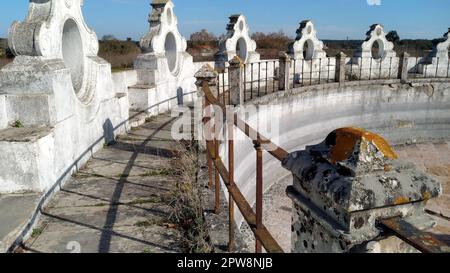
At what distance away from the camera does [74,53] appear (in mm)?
6215

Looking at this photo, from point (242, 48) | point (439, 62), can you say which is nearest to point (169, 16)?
point (242, 48)

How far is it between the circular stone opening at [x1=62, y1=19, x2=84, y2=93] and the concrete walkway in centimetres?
128

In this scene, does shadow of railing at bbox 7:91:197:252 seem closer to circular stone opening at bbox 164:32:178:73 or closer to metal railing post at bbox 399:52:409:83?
circular stone opening at bbox 164:32:178:73

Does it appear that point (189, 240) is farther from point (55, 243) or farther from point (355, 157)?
point (355, 157)

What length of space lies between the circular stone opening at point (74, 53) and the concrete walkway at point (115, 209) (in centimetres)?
128

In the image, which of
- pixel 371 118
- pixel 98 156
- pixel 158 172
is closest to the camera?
pixel 158 172

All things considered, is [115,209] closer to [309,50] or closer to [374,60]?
[309,50]

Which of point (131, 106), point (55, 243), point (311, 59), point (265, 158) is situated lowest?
point (265, 158)

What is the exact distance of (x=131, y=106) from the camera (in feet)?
31.1

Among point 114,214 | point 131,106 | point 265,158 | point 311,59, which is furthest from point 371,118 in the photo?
point 114,214

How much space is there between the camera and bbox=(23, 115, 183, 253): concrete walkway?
3652 mm

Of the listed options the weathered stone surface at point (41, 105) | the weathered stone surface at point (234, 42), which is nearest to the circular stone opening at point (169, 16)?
the weathered stone surface at point (234, 42)

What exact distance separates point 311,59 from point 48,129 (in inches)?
491

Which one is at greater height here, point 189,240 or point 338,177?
point 338,177
